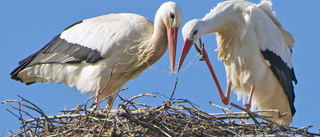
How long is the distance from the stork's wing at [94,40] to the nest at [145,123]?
162cm

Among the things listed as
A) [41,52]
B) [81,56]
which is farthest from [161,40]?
[41,52]

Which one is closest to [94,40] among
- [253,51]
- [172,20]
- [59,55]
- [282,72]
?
[59,55]

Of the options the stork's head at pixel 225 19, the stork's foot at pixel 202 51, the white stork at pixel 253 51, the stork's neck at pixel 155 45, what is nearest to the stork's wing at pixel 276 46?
the white stork at pixel 253 51

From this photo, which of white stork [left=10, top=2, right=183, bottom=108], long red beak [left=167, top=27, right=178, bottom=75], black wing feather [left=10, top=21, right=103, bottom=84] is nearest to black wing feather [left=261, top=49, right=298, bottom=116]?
long red beak [left=167, top=27, right=178, bottom=75]

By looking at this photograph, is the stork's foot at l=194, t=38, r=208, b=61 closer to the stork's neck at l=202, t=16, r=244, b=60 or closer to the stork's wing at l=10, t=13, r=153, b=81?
the stork's neck at l=202, t=16, r=244, b=60

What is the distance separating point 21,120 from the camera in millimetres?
6629

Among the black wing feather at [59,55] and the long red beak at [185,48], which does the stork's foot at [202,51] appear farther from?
the black wing feather at [59,55]

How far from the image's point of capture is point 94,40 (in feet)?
28.1

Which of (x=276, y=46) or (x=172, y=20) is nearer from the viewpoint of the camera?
(x=172, y=20)

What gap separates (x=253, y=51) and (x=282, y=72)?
57 cm

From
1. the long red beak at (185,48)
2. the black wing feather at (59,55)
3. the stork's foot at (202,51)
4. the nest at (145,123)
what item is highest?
the stork's foot at (202,51)

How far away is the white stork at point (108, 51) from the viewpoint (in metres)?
8.27

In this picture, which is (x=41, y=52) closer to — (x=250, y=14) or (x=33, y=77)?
(x=33, y=77)

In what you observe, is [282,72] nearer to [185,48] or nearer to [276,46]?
[276,46]
